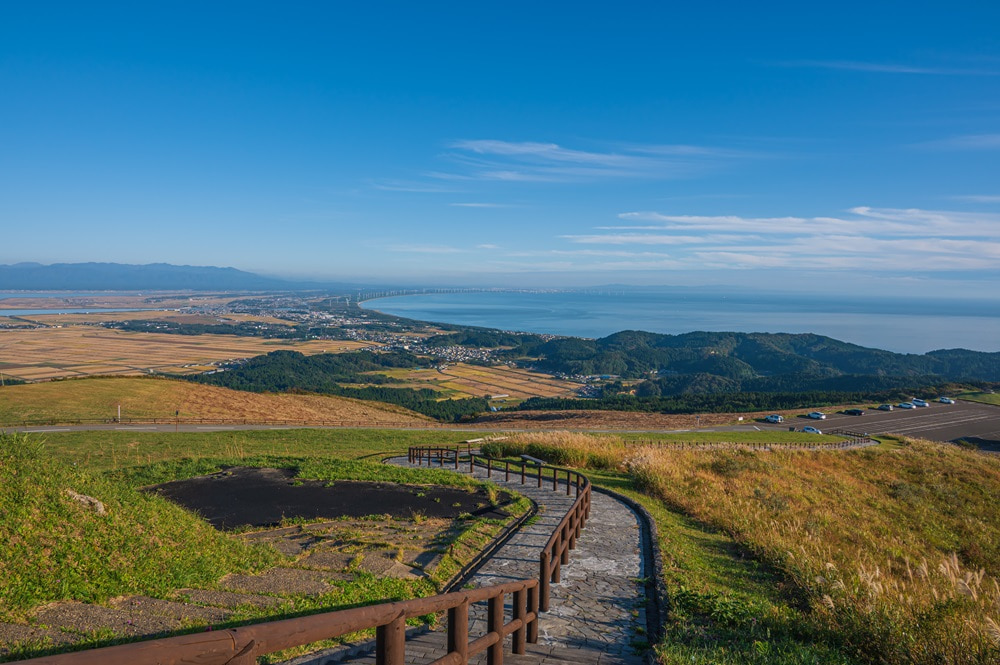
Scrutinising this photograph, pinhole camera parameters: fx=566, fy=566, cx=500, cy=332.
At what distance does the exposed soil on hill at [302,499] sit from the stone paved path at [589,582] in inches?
88.8

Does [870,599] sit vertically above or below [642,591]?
above

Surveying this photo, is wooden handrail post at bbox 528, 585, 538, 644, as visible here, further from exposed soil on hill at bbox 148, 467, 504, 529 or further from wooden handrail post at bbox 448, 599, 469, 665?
exposed soil on hill at bbox 148, 467, 504, 529

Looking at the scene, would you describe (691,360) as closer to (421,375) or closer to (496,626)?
(421,375)

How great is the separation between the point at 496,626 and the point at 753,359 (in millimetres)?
160272

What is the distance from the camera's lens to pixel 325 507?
1316cm

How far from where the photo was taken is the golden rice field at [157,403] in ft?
115

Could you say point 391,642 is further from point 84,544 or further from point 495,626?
point 84,544

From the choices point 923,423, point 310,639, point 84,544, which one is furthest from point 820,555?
point 923,423

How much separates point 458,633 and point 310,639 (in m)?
1.77

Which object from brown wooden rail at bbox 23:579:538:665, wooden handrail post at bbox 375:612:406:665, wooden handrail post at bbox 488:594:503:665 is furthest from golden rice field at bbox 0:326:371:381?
wooden handrail post at bbox 375:612:406:665

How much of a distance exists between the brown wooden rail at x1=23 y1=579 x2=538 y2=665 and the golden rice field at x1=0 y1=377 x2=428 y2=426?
113 ft

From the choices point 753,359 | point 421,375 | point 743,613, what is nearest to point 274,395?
point 743,613

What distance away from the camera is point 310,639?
2.80 m

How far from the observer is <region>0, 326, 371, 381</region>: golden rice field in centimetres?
8875
